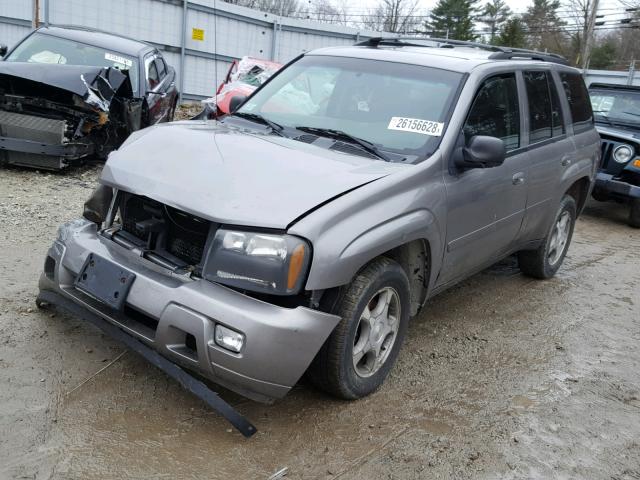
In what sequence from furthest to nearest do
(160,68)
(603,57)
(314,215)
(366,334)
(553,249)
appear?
(603,57), (160,68), (553,249), (366,334), (314,215)

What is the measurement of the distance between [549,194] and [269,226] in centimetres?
307

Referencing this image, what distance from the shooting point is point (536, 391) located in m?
3.69

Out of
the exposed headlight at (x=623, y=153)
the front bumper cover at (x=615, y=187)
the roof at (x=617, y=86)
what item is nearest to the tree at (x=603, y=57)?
the roof at (x=617, y=86)

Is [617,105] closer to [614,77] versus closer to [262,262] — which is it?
[262,262]

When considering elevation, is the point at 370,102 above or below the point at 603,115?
above

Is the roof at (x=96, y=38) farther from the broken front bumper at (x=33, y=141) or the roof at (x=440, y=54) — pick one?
the roof at (x=440, y=54)

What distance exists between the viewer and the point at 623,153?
848cm

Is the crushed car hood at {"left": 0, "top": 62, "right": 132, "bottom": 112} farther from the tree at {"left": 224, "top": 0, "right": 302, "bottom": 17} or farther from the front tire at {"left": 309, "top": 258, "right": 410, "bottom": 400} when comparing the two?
the tree at {"left": 224, "top": 0, "right": 302, "bottom": 17}

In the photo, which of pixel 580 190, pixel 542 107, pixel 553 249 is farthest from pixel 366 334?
pixel 580 190

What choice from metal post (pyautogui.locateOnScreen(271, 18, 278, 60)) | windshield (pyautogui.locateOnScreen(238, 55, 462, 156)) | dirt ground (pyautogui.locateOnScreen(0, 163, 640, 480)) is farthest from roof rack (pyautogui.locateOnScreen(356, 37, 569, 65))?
metal post (pyautogui.locateOnScreen(271, 18, 278, 60))

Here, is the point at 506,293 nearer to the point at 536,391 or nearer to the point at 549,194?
the point at 549,194

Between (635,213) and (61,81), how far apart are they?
771 centimetres

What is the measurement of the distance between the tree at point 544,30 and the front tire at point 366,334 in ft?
160

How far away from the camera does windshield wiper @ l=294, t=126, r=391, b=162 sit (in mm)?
3521
